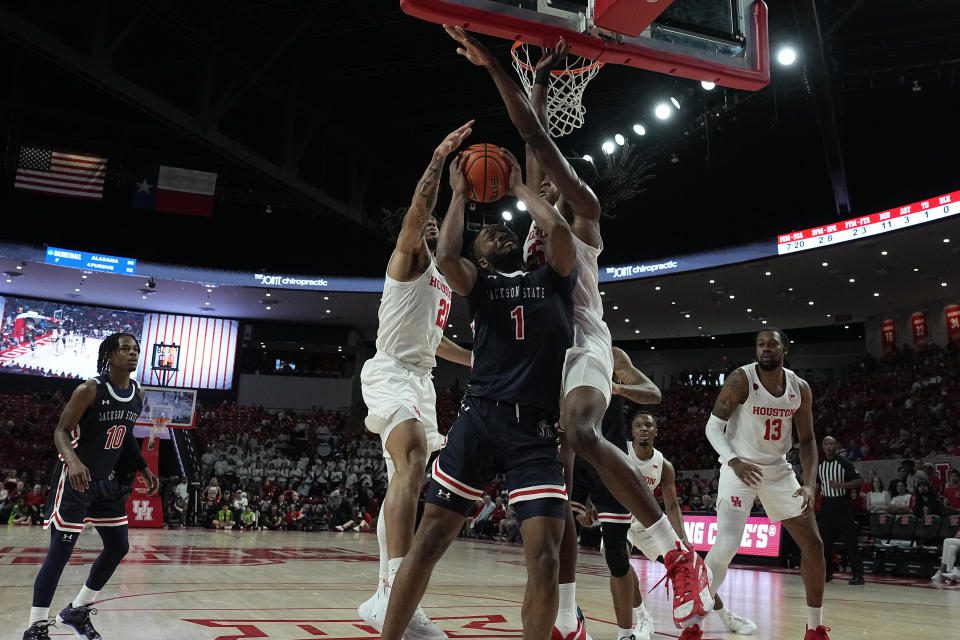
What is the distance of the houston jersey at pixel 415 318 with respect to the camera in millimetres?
4691

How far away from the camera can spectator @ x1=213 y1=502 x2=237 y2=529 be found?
18484 millimetres

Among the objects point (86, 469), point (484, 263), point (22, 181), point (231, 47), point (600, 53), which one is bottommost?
point (86, 469)

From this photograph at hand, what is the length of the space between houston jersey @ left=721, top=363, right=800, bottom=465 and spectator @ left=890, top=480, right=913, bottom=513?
857 centimetres

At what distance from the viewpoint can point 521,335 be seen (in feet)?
11.0

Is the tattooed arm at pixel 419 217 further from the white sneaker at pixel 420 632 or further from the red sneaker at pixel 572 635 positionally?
the red sneaker at pixel 572 635

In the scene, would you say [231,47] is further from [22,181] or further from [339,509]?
[339,509]

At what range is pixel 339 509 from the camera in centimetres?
2052

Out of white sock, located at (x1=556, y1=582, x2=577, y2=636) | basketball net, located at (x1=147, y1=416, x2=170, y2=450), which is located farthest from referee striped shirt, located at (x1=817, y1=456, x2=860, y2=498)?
basketball net, located at (x1=147, y1=416, x2=170, y2=450)

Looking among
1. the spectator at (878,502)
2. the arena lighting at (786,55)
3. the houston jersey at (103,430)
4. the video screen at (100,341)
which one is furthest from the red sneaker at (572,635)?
the video screen at (100,341)

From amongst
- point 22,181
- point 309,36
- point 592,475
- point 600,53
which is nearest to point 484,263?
point 592,475

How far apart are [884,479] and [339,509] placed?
44.5 feet

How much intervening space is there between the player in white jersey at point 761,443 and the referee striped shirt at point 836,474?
19.0 feet

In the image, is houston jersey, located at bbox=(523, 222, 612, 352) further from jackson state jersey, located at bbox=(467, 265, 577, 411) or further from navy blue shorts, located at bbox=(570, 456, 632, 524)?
navy blue shorts, located at bbox=(570, 456, 632, 524)

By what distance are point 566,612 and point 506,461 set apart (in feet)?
3.35
